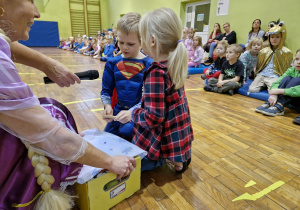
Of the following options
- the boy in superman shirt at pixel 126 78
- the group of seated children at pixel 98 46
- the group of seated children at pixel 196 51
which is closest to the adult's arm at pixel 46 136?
the boy in superman shirt at pixel 126 78

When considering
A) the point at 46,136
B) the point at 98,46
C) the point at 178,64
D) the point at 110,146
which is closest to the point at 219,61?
the point at 178,64

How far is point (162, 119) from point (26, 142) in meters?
0.63

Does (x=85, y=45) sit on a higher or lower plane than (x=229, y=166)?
higher

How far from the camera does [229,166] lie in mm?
1353

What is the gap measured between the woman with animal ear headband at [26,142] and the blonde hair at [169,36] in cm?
54

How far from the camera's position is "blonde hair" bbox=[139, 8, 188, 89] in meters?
1.02

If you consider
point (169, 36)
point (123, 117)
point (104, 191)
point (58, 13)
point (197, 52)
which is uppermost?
point (58, 13)

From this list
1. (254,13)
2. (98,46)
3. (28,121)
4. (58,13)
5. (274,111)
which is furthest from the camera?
(58,13)

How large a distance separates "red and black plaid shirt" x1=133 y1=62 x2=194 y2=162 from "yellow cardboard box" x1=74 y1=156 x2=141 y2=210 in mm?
180

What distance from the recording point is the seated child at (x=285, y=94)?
2.35 meters

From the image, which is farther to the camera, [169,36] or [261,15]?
[261,15]

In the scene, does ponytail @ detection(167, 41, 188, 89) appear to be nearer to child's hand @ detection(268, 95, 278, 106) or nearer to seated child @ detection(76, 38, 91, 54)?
child's hand @ detection(268, 95, 278, 106)

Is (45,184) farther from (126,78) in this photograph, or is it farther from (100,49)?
(100,49)

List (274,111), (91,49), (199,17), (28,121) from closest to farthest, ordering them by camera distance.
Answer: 1. (28,121)
2. (274,111)
3. (199,17)
4. (91,49)
